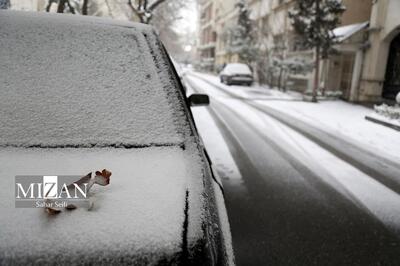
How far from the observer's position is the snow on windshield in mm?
1804

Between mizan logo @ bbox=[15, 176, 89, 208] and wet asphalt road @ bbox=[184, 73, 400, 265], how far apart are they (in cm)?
188

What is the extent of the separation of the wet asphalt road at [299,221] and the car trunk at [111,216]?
5.51 feet

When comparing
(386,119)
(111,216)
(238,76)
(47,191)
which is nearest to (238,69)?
(238,76)

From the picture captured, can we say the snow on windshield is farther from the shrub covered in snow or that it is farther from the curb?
the shrub covered in snow

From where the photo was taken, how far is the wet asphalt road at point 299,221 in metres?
3.02

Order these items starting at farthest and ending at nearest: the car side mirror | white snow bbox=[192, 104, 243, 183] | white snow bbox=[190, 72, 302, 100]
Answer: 1. white snow bbox=[190, 72, 302, 100]
2. white snow bbox=[192, 104, 243, 183]
3. the car side mirror

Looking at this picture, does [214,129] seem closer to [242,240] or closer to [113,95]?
[242,240]

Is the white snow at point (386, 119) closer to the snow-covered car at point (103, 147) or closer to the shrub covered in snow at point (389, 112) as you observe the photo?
the shrub covered in snow at point (389, 112)

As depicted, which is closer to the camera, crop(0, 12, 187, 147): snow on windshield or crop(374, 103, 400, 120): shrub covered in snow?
crop(0, 12, 187, 147): snow on windshield

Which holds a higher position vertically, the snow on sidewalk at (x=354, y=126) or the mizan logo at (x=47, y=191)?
the mizan logo at (x=47, y=191)

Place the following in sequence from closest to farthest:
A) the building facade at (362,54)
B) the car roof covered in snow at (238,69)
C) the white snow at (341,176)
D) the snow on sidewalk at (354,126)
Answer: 1. the white snow at (341,176)
2. the snow on sidewalk at (354,126)
3. the building facade at (362,54)
4. the car roof covered in snow at (238,69)

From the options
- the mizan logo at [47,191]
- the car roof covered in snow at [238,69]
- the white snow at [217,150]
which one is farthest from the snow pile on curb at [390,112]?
the car roof covered in snow at [238,69]

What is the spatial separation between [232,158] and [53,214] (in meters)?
5.01

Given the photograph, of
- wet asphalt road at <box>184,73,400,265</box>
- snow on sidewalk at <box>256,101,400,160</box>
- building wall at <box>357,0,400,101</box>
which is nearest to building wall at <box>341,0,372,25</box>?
building wall at <box>357,0,400,101</box>
